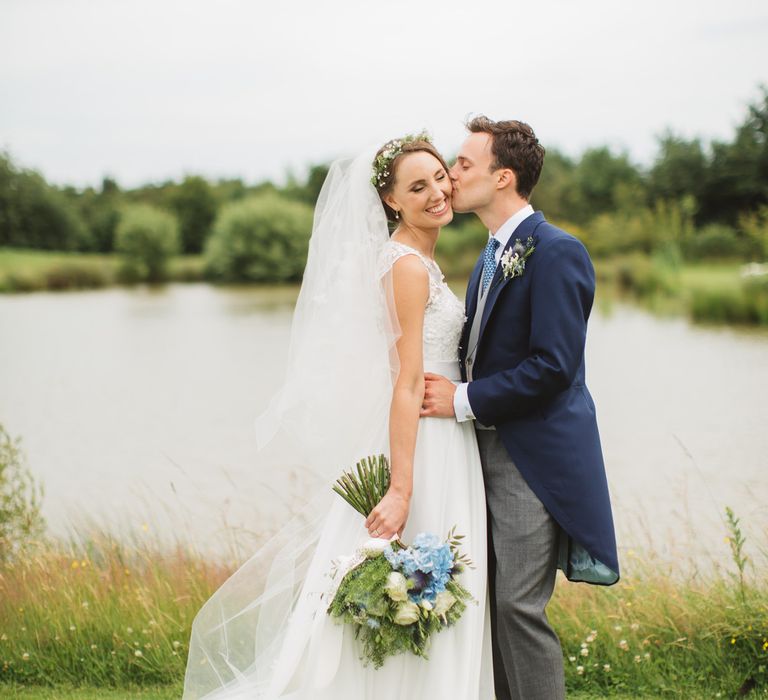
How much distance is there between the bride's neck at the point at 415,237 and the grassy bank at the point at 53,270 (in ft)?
99.3

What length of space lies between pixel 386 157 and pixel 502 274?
0.58 m

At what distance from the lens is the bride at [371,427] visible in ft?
8.62

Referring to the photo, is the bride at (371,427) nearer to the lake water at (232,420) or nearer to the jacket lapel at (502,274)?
the jacket lapel at (502,274)

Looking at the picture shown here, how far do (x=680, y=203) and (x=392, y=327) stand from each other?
90.5 ft

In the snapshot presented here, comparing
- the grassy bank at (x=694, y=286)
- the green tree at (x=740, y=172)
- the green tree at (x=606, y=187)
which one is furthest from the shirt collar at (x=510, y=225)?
the green tree at (x=606, y=187)

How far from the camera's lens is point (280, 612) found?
3016mm

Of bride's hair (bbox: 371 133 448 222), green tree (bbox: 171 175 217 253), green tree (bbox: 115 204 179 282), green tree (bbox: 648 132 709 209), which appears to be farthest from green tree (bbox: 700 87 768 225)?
green tree (bbox: 171 175 217 253)

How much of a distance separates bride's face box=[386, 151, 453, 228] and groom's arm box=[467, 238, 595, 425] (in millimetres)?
409

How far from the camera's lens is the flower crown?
280cm

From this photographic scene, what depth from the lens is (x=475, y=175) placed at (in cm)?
280

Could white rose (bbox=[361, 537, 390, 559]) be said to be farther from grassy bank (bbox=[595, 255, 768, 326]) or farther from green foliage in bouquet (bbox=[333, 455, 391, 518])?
grassy bank (bbox=[595, 255, 768, 326])

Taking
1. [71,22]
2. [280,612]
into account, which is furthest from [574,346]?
[71,22]

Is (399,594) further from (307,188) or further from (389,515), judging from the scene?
(307,188)

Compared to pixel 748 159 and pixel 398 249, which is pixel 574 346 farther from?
pixel 748 159
